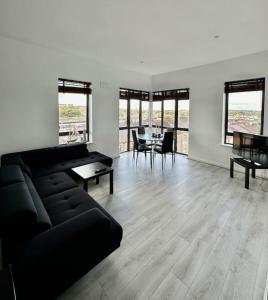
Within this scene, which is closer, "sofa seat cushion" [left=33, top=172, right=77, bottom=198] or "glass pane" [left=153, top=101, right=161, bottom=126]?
"sofa seat cushion" [left=33, top=172, right=77, bottom=198]

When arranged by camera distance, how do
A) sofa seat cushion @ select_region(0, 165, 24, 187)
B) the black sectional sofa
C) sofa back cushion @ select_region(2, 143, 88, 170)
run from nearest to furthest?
the black sectional sofa, sofa seat cushion @ select_region(0, 165, 24, 187), sofa back cushion @ select_region(2, 143, 88, 170)

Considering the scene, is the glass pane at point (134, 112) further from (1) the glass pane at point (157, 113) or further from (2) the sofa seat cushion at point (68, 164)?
(2) the sofa seat cushion at point (68, 164)

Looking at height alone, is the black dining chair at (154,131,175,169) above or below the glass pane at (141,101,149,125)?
below

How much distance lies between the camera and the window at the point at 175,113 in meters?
5.91

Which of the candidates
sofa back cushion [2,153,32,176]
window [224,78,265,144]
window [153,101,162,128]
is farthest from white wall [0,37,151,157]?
window [224,78,265,144]

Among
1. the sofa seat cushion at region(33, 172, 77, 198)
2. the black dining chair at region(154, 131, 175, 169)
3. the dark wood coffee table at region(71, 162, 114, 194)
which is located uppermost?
the black dining chair at region(154, 131, 175, 169)

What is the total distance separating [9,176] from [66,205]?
2.55 ft

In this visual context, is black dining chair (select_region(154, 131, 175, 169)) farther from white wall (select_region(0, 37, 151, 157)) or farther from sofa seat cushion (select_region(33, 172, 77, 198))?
sofa seat cushion (select_region(33, 172, 77, 198))

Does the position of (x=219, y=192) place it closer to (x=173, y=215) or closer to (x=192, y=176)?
(x=192, y=176)

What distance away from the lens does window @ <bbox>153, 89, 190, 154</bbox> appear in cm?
591

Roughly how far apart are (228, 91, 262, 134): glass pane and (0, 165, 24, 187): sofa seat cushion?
483 cm

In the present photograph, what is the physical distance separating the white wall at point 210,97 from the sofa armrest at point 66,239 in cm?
422

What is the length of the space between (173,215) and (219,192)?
1.27m

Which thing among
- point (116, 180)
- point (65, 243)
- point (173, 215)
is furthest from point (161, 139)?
point (65, 243)
